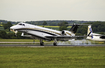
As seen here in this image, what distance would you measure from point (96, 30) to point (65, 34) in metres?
56.0

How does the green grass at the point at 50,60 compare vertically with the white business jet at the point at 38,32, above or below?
below

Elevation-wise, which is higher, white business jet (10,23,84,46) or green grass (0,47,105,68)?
white business jet (10,23,84,46)

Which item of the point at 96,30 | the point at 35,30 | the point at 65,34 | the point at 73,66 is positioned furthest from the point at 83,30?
the point at 73,66

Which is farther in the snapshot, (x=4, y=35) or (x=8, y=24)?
(x=8, y=24)

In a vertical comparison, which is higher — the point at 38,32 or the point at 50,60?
the point at 38,32

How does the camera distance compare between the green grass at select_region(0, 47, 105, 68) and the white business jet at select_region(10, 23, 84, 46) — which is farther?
the white business jet at select_region(10, 23, 84, 46)

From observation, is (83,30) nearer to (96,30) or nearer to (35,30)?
(96,30)

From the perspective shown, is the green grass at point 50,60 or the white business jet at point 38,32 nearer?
the green grass at point 50,60

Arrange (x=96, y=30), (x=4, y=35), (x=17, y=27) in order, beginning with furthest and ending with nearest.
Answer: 1. (x=96, y=30)
2. (x=4, y=35)
3. (x=17, y=27)

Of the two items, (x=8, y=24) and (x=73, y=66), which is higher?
(x=8, y=24)

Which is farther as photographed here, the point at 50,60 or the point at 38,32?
the point at 38,32

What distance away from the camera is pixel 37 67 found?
18.7 meters

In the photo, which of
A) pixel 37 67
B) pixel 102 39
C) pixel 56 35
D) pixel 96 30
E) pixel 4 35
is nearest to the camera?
pixel 37 67

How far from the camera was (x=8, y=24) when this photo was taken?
107312 mm
